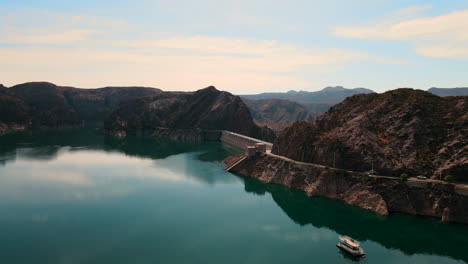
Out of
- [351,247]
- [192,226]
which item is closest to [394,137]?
[351,247]

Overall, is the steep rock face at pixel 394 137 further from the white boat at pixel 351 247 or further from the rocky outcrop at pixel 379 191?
the white boat at pixel 351 247

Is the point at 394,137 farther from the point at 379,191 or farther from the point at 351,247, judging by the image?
the point at 351,247

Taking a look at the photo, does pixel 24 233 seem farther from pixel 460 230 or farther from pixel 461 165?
pixel 461 165

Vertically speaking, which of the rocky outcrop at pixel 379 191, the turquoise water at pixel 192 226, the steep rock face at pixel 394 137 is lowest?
the turquoise water at pixel 192 226

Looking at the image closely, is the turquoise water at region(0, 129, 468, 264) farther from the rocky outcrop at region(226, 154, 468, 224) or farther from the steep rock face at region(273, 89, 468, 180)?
the steep rock face at region(273, 89, 468, 180)

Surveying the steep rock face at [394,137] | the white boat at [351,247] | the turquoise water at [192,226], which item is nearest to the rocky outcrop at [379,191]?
the turquoise water at [192,226]

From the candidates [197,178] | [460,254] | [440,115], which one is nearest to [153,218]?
[197,178]
